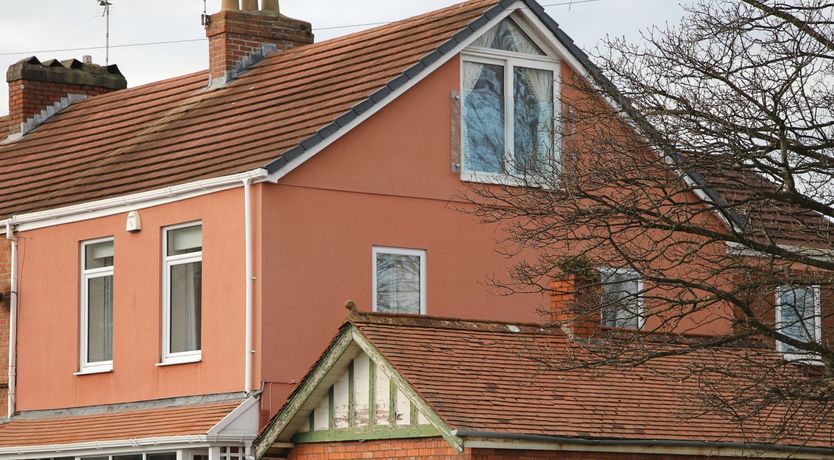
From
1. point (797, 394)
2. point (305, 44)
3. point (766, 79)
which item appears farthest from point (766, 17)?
point (305, 44)

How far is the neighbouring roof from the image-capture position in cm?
1753

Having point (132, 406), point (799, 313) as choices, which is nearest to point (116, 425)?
point (132, 406)

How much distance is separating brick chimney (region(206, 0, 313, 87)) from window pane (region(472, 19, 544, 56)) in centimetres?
440

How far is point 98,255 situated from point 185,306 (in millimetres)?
2061

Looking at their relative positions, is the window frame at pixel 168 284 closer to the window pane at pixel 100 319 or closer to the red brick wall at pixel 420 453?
the window pane at pixel 100 319

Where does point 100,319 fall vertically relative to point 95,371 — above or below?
above

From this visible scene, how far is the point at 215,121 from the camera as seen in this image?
80.6 ft

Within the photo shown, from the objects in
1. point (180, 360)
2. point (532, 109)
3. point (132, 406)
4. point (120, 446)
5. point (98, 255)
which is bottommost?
point (120, 446)

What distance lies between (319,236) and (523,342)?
3681 millimetres

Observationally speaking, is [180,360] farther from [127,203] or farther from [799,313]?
[799,313]

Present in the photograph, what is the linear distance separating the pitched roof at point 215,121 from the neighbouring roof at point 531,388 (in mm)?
3794

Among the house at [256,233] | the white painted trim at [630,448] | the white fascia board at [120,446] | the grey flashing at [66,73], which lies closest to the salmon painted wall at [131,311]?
the house at [256,233]

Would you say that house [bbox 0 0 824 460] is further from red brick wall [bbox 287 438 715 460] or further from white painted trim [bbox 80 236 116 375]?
red brick wall [bbox 287 438 715 460]

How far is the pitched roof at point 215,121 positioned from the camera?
2291 cm
